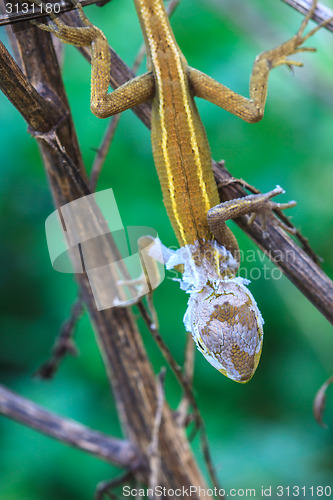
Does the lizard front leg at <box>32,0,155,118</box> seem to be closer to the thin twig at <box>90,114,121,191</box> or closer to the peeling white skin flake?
the thin twig at <box>90,114,121,191</box>

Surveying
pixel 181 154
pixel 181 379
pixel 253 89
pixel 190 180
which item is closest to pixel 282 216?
pixel 190 180

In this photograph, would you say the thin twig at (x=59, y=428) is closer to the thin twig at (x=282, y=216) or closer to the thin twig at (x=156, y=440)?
the thin twig at (x=156, y=440)

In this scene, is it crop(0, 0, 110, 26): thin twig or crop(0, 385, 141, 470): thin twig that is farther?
crop(0, 385, 141, 470): thin twig

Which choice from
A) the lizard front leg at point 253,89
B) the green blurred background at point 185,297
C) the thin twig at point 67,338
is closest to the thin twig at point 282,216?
the lizard front leg at point 253,89

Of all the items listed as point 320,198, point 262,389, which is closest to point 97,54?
point 320,198

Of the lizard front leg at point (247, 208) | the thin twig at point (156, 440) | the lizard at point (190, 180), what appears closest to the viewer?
the lizard at point (190, 180)

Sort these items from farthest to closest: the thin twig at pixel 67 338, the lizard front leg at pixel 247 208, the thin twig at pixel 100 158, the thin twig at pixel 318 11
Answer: the thin twig at pixel 67 338 < the thin twig at pixel 100 158 < the lizard front leg at pixel 247 208 < the thin twig at pixel 318 11

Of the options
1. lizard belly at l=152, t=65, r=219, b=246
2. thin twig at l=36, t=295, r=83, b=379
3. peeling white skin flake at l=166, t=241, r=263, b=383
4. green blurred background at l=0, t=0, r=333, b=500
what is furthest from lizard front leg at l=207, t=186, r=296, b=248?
thin twig at l=36, t=295, r=83, b=379
